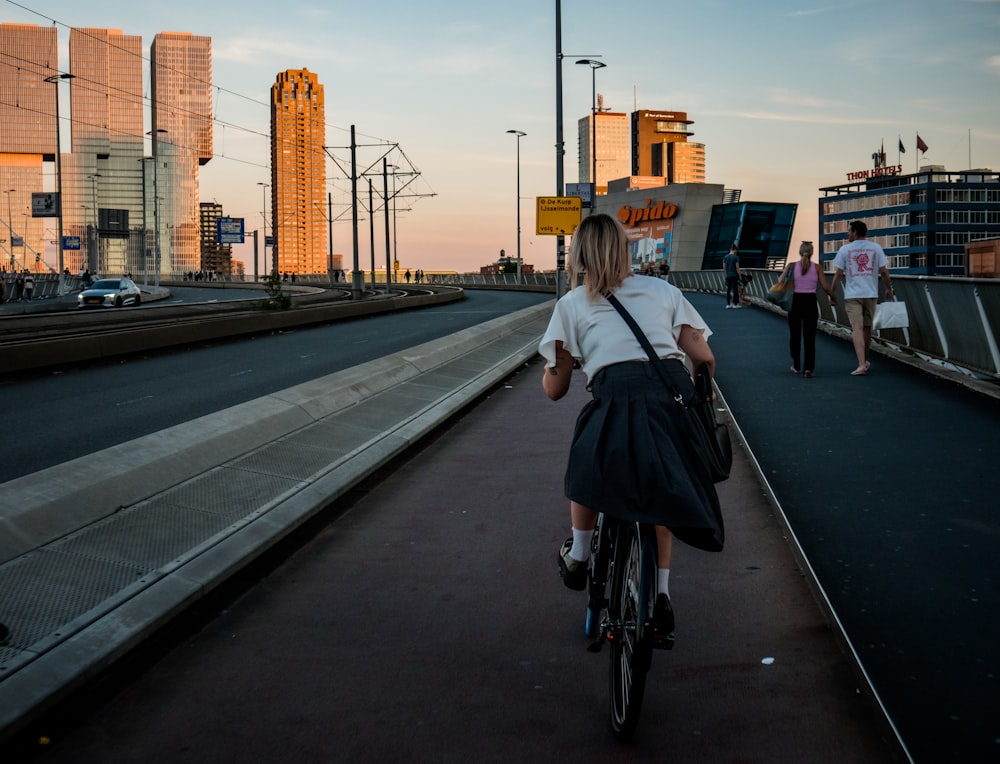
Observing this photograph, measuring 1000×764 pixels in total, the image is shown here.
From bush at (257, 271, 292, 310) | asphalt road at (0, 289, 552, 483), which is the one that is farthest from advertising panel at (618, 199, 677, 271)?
asphalt road at (0, 289, 552, 483)

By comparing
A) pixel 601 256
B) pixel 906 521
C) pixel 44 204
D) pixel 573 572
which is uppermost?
pixel 44 204

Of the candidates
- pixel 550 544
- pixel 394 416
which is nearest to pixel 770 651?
pixel 550 544

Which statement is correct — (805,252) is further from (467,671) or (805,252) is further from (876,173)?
(876,173)

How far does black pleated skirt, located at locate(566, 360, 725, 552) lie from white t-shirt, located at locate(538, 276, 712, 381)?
0.06 m

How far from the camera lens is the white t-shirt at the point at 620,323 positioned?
13.0ft

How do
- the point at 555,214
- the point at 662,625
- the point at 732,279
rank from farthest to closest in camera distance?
the point at 732,279, the point at 555,214, the point at 662,625

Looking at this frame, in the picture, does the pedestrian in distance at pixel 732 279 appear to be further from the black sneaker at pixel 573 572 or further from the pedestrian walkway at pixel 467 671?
the black sneaker at pixel 573 572

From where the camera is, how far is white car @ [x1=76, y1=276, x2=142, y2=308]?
49.4 meters

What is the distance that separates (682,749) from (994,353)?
10.5 meters

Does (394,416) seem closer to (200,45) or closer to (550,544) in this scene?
(550,544)

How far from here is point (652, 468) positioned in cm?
373

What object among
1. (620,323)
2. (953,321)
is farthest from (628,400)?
(953,321)

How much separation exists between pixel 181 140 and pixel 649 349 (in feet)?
571

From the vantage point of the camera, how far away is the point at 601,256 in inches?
157
